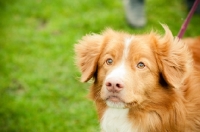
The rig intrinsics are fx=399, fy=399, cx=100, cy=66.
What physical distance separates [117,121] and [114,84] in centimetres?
60

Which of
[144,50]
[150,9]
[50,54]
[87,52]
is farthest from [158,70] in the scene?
[150,9]

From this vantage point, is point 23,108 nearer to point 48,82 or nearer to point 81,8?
point 48,82

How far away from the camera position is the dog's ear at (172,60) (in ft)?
12.6

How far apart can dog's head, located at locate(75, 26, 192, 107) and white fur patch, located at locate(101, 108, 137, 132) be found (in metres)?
0.19

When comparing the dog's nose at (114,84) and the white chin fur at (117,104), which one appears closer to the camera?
the dog's nose at (114,84)

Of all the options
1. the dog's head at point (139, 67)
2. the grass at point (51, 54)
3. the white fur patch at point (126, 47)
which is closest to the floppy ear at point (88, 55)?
the dog's head at point (139, 67)

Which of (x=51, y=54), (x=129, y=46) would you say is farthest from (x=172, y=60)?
(x=51, y=54)

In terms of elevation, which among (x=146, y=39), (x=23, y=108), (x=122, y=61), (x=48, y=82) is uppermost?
(x=146, y=39)

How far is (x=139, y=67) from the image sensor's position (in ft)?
12.4

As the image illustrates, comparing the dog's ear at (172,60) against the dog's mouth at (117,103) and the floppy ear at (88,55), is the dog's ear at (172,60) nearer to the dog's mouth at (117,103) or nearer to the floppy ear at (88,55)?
the dog's mouth at (117,103)

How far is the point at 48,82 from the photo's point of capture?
6.34m

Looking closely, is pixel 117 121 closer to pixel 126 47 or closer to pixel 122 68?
pixel 122 68

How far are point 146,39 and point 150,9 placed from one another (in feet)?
13.0

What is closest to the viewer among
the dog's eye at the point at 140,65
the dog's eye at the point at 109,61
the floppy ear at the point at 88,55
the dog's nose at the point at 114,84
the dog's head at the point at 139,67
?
the dog's nose at the point at 114,84
